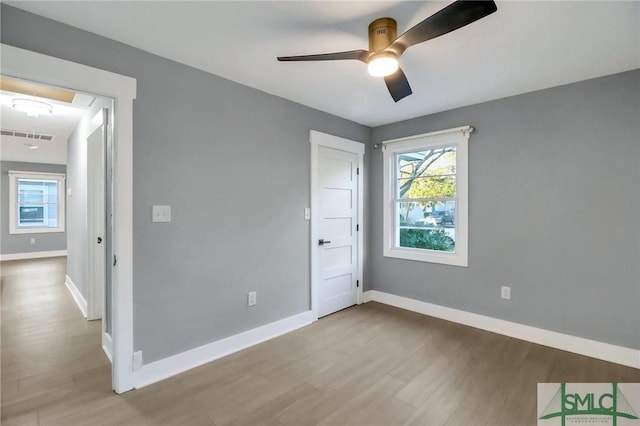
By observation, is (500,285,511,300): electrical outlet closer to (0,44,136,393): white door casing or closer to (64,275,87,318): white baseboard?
(0,44,136,393): white door casing

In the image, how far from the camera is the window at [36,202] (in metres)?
7.20

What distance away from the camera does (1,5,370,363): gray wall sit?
2180 mm

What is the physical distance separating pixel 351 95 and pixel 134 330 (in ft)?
9.24

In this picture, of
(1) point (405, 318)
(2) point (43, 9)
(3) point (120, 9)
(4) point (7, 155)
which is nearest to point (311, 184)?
(1) point (405, 318)

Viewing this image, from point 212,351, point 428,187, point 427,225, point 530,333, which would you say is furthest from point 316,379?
point 428,187

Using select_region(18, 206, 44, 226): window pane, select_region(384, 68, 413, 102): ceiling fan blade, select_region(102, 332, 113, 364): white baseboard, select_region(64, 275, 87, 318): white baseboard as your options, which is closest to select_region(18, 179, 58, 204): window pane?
select_region(18, 206, 44, 226): window pane

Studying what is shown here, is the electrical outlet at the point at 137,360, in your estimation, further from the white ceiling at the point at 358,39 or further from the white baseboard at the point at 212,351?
the white ceiling at the point at 358,39

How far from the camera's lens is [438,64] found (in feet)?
7.92

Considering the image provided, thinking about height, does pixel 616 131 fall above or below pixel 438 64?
below

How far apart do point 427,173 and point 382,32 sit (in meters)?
2.27

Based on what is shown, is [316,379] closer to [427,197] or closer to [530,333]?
[530,333]

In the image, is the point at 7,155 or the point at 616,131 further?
the point at 7,155

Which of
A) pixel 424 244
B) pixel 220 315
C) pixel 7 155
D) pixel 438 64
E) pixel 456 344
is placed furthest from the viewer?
pixel 7 155

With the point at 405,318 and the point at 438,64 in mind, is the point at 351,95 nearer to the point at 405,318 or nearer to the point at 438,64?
the point at 438,64
